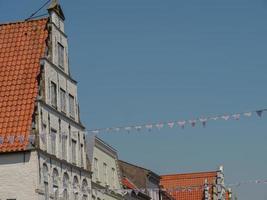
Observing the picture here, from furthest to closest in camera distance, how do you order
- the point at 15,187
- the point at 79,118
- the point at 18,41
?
the point at 79,118, the point at 18,41, the point at 15,187

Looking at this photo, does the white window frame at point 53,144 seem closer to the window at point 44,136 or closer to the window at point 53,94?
the window at point 44,136

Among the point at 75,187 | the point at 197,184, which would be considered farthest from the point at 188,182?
the point at 75,187

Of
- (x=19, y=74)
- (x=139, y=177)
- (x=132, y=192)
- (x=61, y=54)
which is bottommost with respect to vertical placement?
(x=132, y=192)

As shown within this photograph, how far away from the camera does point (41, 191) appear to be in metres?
36.1

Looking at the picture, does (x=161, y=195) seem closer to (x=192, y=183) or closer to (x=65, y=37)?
(x=192, y=183)

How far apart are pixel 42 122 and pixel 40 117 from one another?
313mm

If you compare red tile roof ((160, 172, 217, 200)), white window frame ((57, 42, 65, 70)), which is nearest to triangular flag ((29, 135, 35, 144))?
white window frame ((57, 42, 65, 70))

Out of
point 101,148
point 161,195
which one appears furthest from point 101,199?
point 161,195

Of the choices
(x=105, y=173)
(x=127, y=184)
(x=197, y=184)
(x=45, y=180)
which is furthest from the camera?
(x=197, y=184)

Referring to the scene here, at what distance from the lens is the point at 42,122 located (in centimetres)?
3738

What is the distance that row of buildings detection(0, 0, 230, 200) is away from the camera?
36000 millimetres

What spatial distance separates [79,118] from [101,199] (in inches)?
258

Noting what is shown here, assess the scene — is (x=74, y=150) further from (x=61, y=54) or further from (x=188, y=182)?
(x=188, y=182)

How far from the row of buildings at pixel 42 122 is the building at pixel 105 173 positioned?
0.42 ft
